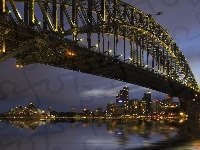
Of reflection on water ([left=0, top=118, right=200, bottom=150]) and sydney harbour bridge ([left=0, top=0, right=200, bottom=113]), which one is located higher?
sydney harbour bridge ([left=0, top=0, right=200, bottom=113])

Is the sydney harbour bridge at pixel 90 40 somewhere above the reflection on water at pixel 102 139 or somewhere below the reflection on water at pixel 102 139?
above

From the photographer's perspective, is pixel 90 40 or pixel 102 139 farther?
pixel 90 40

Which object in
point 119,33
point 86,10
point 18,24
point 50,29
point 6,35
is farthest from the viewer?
point 119,33

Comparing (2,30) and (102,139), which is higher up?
(2,30)

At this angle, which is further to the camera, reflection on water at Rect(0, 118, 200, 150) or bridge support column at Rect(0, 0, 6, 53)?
bridge support column at Rect(0, 0, 6, 53)

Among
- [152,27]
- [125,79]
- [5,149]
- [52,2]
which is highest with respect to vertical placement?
[152,27]

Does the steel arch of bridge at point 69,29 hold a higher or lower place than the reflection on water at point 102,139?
higher

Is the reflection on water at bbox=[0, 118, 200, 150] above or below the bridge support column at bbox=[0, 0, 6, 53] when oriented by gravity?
below

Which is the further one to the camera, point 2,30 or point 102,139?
point 2,30

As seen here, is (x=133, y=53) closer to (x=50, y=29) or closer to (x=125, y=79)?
(x=125, y=79)

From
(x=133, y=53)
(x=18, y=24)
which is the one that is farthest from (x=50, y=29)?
(x=133, y=53)

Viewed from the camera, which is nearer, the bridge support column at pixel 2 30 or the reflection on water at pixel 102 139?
the reflection on water at pixel 102 139
